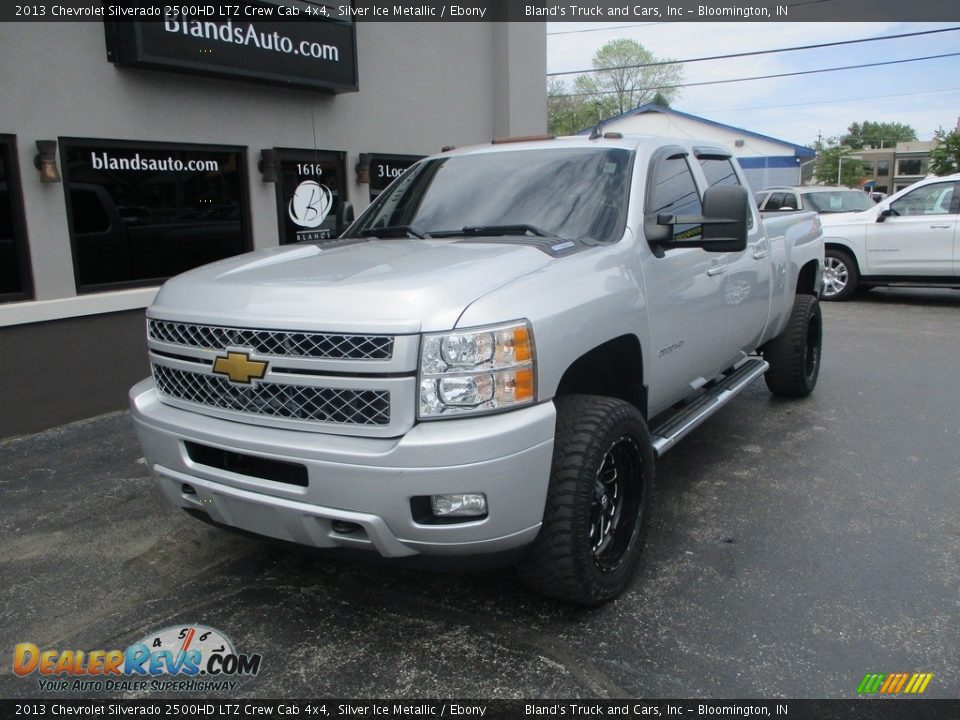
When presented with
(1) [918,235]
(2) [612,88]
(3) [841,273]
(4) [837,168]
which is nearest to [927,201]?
(1) [918,235]

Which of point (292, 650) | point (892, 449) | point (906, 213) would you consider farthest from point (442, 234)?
point (906, 213)

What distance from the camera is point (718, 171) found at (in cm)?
510

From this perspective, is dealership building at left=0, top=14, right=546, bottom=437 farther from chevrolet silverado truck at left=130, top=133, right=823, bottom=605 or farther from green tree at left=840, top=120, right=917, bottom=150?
green tree at left=840, top=120, right=917, bottom=150

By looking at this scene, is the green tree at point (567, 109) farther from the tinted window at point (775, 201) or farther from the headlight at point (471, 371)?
the headlight at point (471, 371)

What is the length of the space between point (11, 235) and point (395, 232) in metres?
3.47

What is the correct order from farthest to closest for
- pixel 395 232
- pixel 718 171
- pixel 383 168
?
pixel 383 168 → pixel 718 171 → pixel 395 232

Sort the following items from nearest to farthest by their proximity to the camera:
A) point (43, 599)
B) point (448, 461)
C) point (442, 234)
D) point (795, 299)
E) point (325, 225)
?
1. point (448, 461)
2. point (43, 599)
3. point (442, 234)
4. point (795, 299)
5. point (325, 225)

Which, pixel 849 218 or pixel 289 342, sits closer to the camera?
pixel 289 342

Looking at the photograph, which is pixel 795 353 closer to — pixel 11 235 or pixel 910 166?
pixel 11 235

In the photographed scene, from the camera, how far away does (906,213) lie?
Answer: 11.2m

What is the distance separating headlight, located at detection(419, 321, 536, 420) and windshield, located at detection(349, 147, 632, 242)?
1.04 metres

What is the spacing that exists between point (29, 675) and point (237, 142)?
5.37 m

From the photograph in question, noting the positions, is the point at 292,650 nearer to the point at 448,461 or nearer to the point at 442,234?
the point at 448,461

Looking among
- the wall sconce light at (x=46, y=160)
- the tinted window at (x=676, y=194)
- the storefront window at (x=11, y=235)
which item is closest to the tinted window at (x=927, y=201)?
the tinted window at (x=676, y=194)
